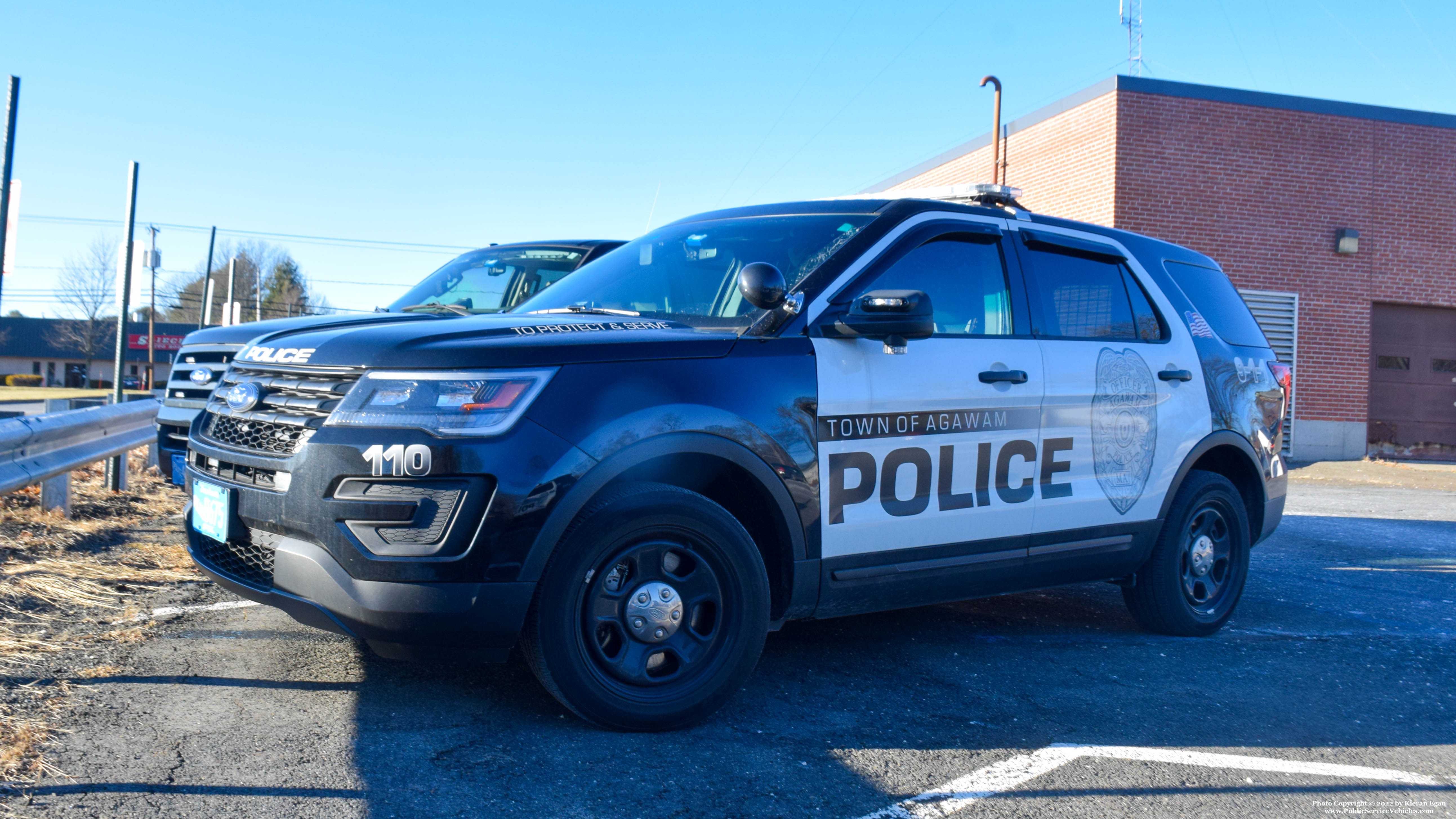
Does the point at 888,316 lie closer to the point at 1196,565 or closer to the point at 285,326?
the point at 1196,565

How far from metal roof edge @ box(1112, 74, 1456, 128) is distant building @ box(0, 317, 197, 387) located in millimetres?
70537

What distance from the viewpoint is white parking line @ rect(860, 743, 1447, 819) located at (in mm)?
3074

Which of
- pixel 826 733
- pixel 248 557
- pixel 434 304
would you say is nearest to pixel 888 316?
pixel 826 733

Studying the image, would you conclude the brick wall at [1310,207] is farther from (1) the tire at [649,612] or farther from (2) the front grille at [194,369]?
(1) the tire at [649,612]

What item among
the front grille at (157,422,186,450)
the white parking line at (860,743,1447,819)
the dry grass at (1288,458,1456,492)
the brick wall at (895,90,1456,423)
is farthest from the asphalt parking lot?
the brick wall at (895,90,1456,423)

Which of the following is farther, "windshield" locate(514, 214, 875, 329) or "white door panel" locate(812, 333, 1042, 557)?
"windshield" locate(514, 214, 875, 329)

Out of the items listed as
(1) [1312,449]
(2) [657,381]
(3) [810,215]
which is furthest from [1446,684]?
(1) [1312,449]

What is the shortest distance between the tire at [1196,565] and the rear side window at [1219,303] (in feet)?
2.51

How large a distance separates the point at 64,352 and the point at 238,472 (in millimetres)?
86233

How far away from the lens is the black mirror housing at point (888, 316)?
3773 millimetres

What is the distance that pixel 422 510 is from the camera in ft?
10.3

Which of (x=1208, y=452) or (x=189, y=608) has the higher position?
(x=1208, y=452)

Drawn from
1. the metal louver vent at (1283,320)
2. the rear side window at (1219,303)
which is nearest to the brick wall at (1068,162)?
the metal louver vent at (1283,320)

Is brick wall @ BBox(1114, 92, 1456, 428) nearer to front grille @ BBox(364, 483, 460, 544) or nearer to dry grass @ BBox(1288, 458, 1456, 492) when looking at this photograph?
dry grass @ BBox(1288, 458, 1456, 492)
